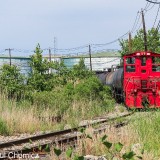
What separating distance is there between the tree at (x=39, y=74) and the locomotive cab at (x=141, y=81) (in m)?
4.11

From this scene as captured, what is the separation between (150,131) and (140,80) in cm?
1145

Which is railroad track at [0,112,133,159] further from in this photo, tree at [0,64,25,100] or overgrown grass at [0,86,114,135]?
tree at [0,64,25,100]

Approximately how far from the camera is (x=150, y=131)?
8766mm

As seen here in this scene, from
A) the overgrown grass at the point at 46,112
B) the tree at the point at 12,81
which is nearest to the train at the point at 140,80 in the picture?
the overgrown grass at the point at 46,112

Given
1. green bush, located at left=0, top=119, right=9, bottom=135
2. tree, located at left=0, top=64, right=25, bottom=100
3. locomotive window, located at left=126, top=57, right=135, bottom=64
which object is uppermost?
locomotive window, located at left=126, top=57, right=135, bottom=64

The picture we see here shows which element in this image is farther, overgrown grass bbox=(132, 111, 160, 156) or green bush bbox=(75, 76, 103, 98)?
green bush bbox=(75, 76, 103, 98)

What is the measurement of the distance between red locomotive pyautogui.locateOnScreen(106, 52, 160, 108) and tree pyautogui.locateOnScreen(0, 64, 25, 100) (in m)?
5.25

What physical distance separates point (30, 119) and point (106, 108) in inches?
299

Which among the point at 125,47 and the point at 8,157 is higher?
the point at 125,47

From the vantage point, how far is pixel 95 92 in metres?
22.0

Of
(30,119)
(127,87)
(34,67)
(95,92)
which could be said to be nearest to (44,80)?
(34,67)

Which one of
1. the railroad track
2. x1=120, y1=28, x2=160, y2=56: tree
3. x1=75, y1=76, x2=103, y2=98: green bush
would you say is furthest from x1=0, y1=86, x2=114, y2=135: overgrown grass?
x1=120, y1=28, x2=160, y2=56: tree

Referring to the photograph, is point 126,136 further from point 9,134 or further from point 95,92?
point 95,92

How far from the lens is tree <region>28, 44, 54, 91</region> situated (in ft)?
67.4
